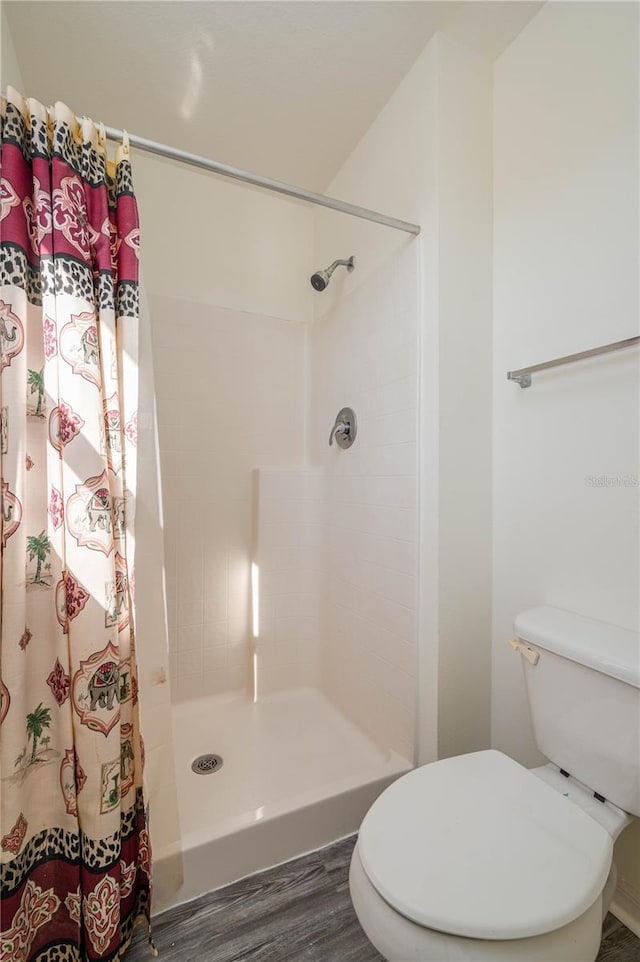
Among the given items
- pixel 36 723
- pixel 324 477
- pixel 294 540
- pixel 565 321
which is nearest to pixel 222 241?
pixel 324 477

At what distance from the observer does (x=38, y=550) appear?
3.16 feet

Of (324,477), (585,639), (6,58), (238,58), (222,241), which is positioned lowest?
(585,639)

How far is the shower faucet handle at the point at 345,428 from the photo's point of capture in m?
1.79

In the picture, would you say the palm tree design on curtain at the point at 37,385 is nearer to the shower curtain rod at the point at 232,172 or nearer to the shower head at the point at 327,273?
the shower curtain rod at the point at 232,172

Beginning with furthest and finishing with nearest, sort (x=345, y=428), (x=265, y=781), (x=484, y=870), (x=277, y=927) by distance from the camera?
(x=345, y=428)
(x=265, y=781)
(x=277, y=927)
(x=484, y=870)

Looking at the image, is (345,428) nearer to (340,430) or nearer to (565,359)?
(340,430)

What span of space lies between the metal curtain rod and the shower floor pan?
1254 millimetres

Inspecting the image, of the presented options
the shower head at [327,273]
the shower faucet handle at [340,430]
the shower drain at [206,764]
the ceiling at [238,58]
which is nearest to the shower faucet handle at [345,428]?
the shower faucet handle at [340,430]

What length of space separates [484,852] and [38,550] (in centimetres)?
106

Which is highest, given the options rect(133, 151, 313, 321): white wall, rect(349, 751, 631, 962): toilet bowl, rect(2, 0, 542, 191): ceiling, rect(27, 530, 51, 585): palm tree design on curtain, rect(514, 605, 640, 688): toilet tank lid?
rect(2, 0, 542, 191): ceiling

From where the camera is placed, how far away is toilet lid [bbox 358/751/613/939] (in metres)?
0.69

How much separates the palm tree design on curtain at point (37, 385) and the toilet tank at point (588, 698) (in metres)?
1.25

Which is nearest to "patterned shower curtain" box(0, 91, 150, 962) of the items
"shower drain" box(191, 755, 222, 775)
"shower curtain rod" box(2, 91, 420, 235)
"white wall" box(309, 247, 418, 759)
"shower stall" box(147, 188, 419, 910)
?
"shower curtain rod" box(2, 91, 420, 235)

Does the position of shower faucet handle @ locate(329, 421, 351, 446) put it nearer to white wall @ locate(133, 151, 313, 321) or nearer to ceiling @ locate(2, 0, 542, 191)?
white wall @ locate(133, 151, 313, 321)
